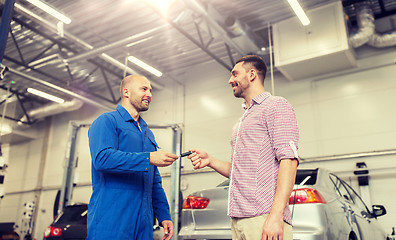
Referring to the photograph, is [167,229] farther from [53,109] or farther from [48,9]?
[53,109]

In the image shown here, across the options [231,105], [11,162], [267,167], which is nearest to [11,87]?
[11,162]

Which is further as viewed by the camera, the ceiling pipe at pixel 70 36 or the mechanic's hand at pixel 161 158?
the ceiling pipe at pixel 70 36

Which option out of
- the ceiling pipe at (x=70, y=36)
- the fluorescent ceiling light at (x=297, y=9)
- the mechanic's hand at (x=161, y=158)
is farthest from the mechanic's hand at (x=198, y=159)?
the ceiling pipe at (x=70, y=36)

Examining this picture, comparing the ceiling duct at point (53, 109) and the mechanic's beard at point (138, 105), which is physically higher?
the ceiling duct at point (53, 109)

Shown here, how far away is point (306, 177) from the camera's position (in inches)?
140

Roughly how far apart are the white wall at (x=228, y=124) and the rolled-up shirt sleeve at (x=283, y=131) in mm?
6275

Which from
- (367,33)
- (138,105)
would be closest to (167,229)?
(138,105)

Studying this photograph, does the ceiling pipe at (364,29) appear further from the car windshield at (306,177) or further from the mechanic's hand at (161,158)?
the mechanic's hand at (161,158)

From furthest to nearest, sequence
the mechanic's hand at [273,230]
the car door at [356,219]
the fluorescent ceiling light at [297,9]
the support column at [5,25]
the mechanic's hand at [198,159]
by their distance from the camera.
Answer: the fluorescent ceiling light at [297,9] < the car door at [356,219] < the support column at [5,25] < the mechanic's hand at [198,159] < the mechanic's hand at [273,230]

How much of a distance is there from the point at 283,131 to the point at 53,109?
11528 mm

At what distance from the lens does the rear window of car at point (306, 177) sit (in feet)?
11.2

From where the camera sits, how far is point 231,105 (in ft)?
31.4

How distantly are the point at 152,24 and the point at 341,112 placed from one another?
4777mm

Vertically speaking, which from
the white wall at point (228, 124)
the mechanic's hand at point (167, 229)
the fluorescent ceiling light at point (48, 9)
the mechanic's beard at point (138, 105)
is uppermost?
the fluorescent ceiling light at point (48, 9)
